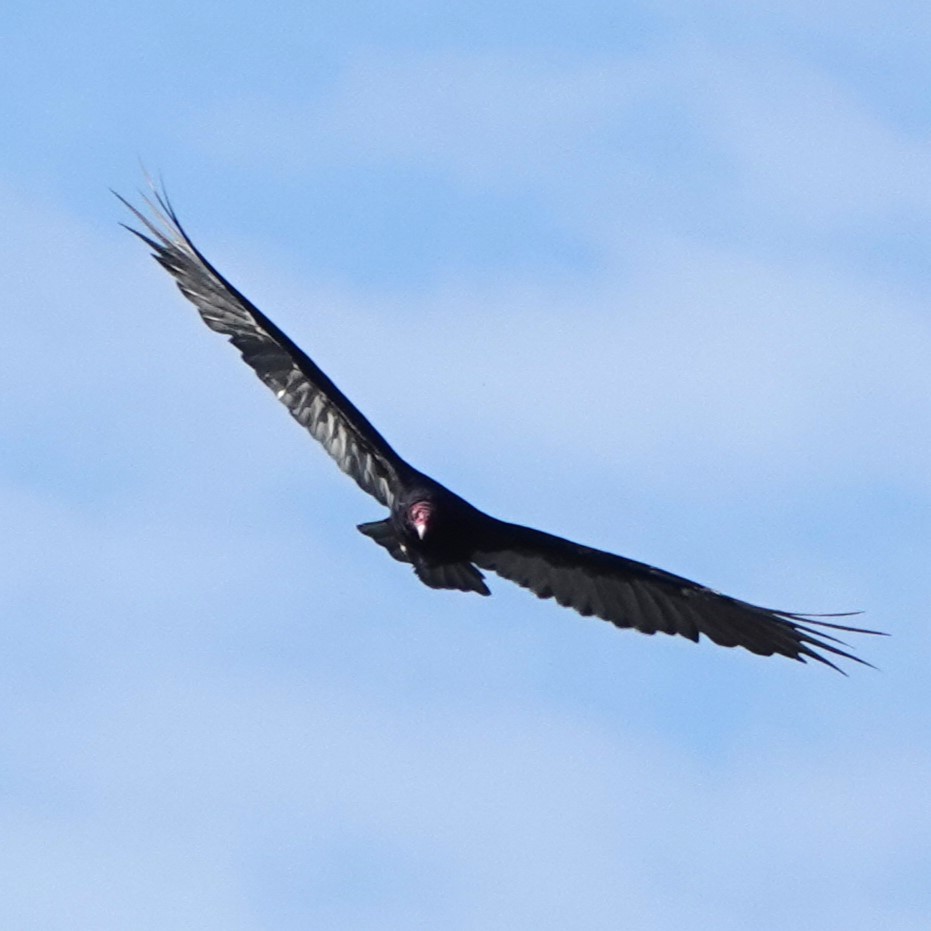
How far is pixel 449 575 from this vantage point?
63.2 ft

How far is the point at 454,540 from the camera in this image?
19125 mm

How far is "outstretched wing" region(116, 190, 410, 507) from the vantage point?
19.3m

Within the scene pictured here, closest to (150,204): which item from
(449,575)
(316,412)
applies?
(316,412)

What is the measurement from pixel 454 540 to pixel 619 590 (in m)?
1.41

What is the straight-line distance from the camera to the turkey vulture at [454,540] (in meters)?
19.2

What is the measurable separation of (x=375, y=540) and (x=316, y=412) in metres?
1.24

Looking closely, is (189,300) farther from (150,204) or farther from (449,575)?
(449,575)

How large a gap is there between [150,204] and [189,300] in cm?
80

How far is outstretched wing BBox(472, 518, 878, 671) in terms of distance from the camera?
19.4 m

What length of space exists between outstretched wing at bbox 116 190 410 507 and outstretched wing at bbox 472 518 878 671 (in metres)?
1.00

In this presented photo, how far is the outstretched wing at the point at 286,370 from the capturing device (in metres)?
19.3

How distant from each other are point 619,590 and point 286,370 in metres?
3.08

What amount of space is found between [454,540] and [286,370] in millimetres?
1943

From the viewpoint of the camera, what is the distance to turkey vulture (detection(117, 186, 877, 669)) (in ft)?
62.9
